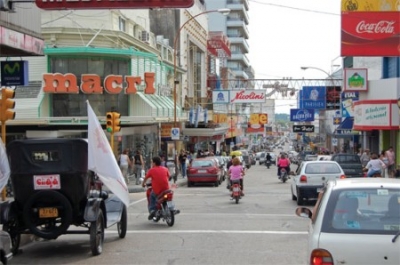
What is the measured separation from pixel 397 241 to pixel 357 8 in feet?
89.3

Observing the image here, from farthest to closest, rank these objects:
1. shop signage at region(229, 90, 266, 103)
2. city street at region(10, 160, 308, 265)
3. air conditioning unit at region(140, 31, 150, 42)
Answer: shop signage at region(229, 90, 266, 103), air conditioning unit at region(140, 31, 150, 42), city street at region(10, 160, 308, 265)

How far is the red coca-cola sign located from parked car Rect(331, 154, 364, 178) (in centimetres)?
506

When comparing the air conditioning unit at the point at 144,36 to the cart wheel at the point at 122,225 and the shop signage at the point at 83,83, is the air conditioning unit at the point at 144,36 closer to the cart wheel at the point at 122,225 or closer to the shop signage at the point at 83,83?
the shop signage at the point at 83,83

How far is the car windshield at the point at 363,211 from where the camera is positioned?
632cm

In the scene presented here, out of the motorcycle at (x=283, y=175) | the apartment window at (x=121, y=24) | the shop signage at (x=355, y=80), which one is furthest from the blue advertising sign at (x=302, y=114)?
the motorcycle at (x=283, y=175)

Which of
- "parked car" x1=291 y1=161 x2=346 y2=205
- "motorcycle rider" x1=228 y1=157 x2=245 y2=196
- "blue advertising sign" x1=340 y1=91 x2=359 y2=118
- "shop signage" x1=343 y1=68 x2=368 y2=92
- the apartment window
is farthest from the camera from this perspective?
"blue advertising sign" x1=340 y1=91 x2=359 y2=118

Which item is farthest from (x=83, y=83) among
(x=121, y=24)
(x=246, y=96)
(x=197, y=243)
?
(x=246, y=96)

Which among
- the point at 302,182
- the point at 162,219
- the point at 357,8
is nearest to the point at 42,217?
the point at 162,219

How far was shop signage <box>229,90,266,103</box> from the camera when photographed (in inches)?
2419

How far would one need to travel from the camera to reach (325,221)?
6.39 m

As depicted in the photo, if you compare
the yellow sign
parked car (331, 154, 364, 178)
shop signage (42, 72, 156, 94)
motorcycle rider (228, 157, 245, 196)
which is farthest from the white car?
shop signage (42, 72, 156, 94)

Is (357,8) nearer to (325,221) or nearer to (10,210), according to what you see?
(10,210)

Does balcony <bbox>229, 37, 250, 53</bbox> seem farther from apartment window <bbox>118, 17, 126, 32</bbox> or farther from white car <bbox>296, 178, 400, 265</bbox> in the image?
white car <bbox>296, 178, 400, 265</bbox>

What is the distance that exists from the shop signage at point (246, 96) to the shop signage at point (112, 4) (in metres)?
48.0
